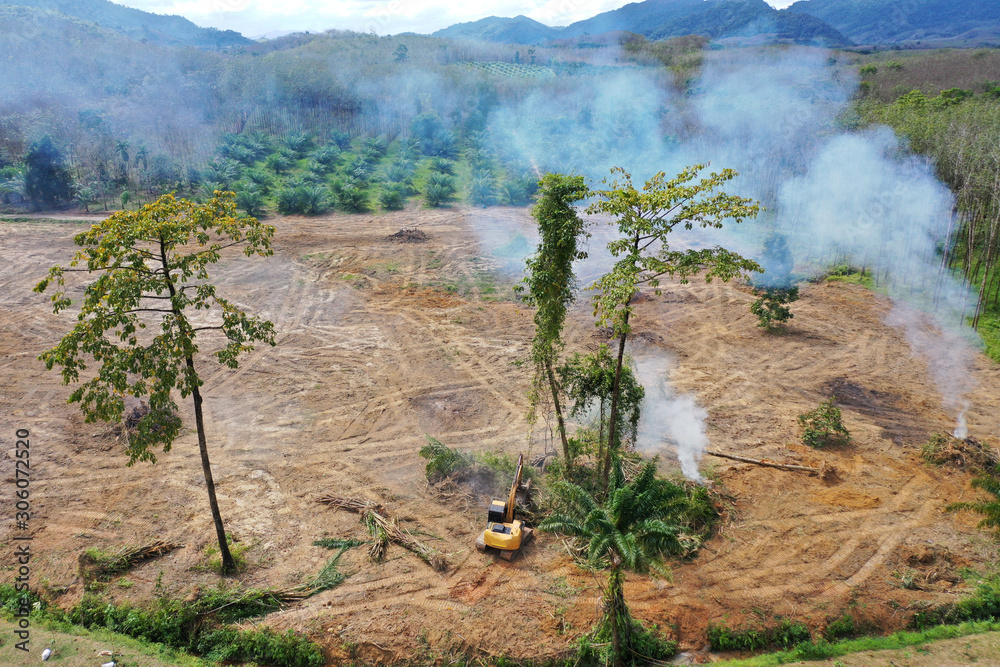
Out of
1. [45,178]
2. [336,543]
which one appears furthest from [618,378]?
[45,178]

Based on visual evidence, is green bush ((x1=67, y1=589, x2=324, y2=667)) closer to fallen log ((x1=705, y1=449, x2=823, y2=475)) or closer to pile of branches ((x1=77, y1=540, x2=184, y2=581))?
pile of branches ((x1=77, y1=540, x2=184, y2=581))

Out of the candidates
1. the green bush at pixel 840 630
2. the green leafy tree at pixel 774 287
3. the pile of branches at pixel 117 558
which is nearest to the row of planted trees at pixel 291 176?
the green leafy tree at pixel 774 287

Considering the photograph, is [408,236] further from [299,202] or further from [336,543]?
[336,543]

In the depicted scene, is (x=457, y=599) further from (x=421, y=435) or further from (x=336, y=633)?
(x=421, y=435)

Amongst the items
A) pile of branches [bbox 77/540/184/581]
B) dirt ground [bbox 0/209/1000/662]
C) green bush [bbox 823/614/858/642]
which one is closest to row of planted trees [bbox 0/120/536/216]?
dirt ground [bbox 0/209/1000/662]

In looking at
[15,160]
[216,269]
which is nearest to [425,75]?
[15,160]

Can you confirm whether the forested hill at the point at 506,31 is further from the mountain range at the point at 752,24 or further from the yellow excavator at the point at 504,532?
the yellow excavator at the point at 504,532
